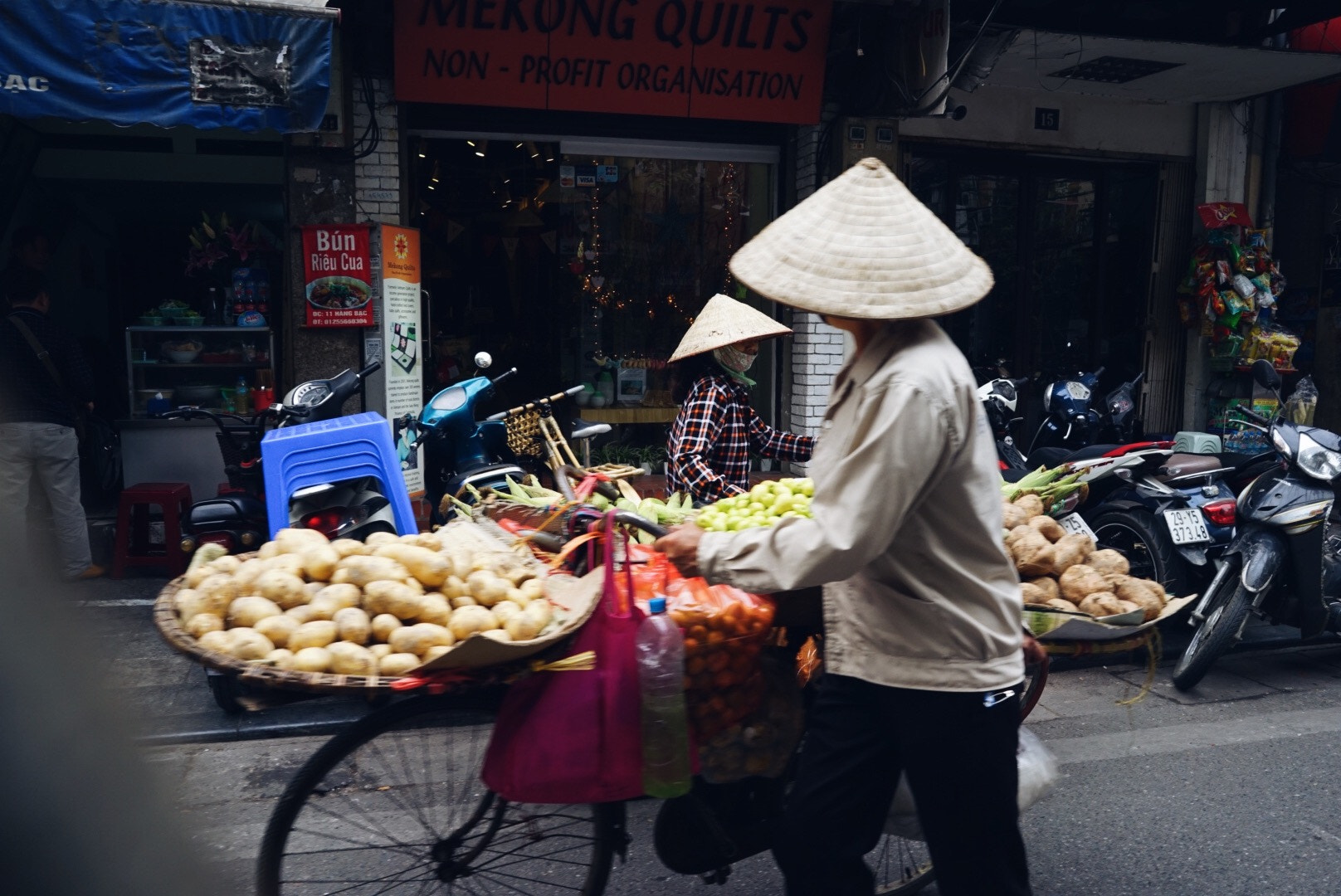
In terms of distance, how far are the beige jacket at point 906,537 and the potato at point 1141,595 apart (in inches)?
45.3

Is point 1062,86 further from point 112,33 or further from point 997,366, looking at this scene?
point 112,33

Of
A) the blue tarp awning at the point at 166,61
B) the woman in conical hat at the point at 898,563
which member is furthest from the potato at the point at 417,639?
the blue tarp awning at the point at 166,61

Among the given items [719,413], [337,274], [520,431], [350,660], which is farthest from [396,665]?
[337,274]

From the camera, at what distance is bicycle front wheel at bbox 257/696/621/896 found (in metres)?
2.54

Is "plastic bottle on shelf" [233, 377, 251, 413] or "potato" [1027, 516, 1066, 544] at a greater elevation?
"potato" [1027, 516, 1066, 544]

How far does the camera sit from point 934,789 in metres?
2.18

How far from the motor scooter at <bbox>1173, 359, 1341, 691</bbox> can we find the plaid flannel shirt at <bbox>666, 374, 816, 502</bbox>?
8.09 feet

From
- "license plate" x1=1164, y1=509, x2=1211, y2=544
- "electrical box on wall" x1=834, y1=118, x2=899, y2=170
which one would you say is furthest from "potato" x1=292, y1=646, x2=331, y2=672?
"electrical box on wall" x1=834, y1=118, x2=899, y2=170

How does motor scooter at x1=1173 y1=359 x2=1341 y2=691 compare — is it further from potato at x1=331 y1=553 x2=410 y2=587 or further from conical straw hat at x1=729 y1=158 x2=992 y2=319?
potato at x1=331 y1=553 x2=410 y2=587

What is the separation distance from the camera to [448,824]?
2695mm

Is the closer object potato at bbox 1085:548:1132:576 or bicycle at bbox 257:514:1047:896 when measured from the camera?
bicycle at bbox 257:514:1047:896

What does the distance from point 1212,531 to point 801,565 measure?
471 centimetres

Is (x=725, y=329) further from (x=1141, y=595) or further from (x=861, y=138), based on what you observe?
(x=861, y=138)

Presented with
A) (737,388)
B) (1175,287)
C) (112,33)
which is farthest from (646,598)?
(1175,287)
